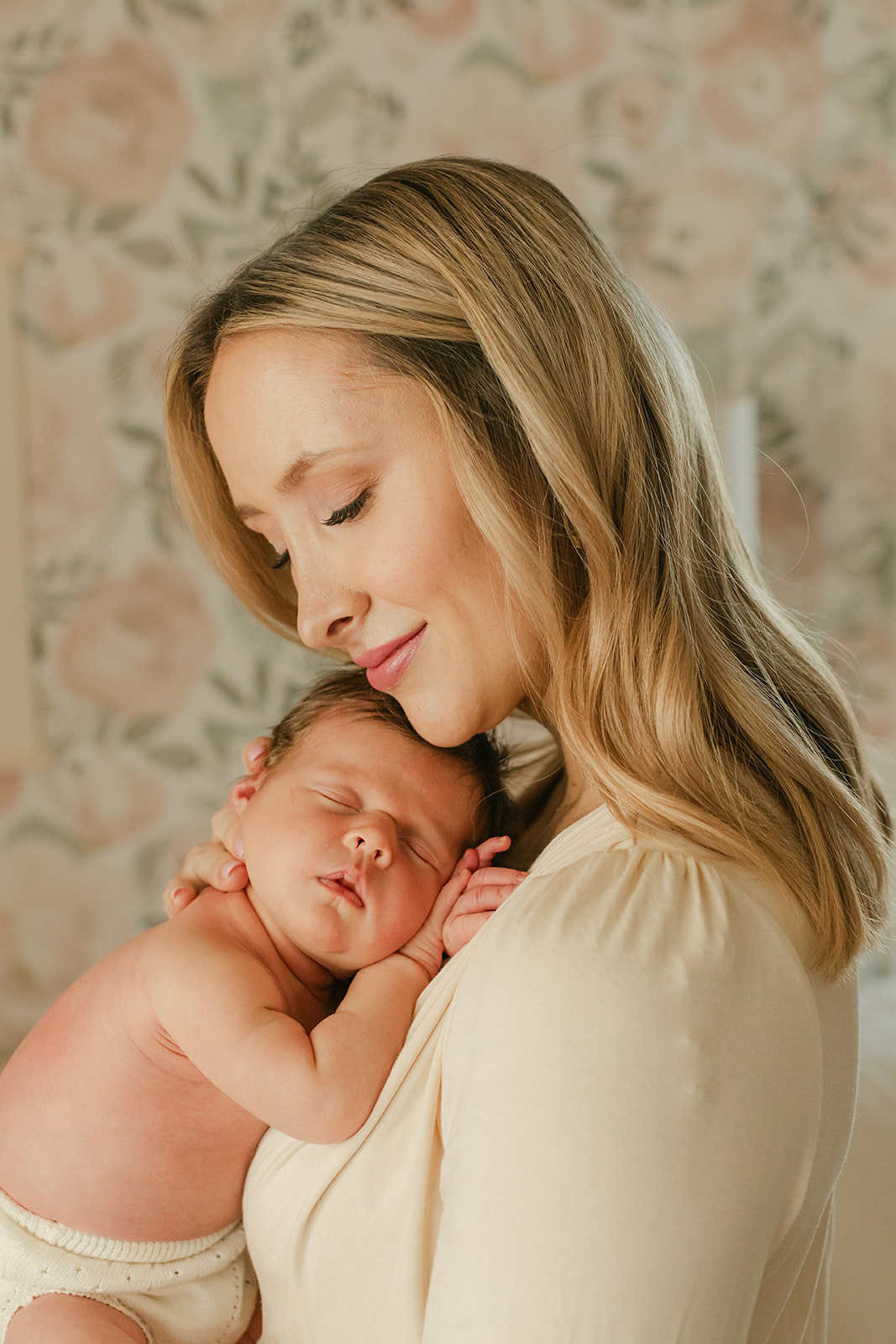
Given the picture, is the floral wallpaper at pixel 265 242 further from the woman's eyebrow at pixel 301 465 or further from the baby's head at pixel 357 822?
the woman's eyebrow at pixel 301 465

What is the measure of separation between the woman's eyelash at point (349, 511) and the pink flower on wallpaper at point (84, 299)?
6.71ft

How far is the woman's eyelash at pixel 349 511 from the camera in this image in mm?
1017

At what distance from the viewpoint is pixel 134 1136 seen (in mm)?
1109

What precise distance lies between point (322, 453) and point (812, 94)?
2574 millimetres

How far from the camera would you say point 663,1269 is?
699mm

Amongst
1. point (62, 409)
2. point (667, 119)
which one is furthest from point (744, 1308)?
point (667, 119)

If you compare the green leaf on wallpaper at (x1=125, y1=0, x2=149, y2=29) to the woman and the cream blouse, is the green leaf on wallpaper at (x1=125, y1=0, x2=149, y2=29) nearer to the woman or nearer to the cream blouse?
the woman

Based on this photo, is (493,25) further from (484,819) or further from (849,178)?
(484,819)

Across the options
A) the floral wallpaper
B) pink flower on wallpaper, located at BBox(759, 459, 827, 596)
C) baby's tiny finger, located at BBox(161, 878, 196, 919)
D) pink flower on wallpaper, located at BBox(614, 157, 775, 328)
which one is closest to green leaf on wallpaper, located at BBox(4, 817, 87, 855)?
the floral wallpaper

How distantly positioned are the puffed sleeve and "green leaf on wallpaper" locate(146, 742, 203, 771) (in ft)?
7.40

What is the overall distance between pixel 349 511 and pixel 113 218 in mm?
2138

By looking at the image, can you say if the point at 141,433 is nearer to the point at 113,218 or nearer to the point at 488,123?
the point at 113,218

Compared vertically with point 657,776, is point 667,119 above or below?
above

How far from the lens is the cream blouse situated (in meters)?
0.70
